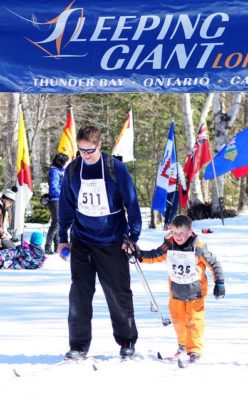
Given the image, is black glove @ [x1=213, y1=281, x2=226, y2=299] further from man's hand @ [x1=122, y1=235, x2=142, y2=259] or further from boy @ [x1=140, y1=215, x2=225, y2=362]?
man's hand @ [x1=122, y1=235, x2=142, y2=259]

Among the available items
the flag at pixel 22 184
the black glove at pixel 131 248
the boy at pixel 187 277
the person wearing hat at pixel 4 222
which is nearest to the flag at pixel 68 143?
the flag at pixel 22 184

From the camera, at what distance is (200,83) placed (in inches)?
270

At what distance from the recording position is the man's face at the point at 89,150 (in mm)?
5699

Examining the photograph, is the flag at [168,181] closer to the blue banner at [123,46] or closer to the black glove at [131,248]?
the blue banner at [123,46]

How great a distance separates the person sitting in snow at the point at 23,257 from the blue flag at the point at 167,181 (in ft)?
20.2

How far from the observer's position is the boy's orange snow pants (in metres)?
5.92

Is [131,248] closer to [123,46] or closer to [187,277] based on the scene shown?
[187,277]

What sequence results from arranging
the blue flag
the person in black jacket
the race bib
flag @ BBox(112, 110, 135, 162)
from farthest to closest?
flag @ BBox(112, 110, 135, 162) → the blue flag → the person in black jacket → the race bib

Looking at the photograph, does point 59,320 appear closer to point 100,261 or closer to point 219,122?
point 100,261

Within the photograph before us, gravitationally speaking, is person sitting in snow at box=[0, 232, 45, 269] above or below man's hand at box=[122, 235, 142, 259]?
below

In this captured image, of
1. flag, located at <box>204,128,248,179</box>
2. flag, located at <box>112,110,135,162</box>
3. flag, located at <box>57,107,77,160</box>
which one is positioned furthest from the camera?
flag, located at <box>112,110,135,162</box>

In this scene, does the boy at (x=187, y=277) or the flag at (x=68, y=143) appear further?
the flag at (x=68, y=143)

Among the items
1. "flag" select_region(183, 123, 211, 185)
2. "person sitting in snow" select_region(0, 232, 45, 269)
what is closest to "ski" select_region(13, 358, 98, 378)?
"person sitting in snow" select_region(0, 232, 45, 269)

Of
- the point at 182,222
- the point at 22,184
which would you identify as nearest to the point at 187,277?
the point at 182,222
